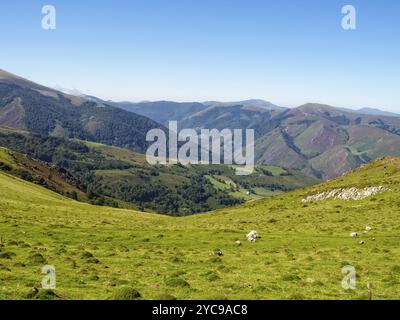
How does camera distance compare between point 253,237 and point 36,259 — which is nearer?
point 36,259

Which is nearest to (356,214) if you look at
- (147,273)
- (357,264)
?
(357,264)

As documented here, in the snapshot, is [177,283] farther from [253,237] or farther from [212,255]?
[253,237]

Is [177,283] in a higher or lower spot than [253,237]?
higher

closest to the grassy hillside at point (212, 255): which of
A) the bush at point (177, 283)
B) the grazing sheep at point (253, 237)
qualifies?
the bush at point (177, 283)

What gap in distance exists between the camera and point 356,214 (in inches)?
2339

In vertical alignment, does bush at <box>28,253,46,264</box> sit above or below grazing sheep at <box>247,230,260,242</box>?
above

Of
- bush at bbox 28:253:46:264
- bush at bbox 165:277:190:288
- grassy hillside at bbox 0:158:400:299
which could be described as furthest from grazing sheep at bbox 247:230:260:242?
bush at bbox 28:253:46:264

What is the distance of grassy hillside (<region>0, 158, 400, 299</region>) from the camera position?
26.3 meters

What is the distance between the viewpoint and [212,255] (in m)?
39.9

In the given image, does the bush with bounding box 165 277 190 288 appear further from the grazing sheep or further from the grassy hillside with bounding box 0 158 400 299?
the grazing sheep

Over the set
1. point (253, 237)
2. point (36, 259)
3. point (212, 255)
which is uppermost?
point (36, 259)

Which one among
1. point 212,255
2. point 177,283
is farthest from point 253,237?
point 177,283
